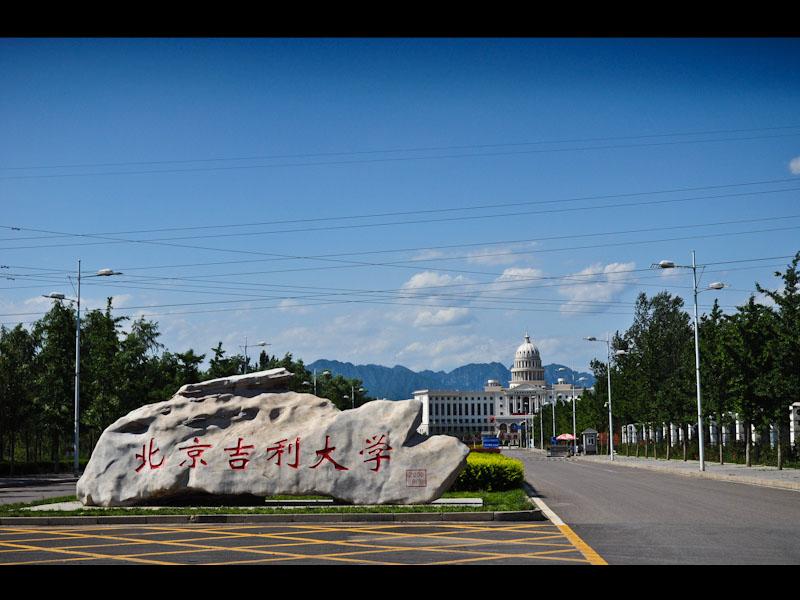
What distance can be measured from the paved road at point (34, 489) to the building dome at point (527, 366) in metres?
147

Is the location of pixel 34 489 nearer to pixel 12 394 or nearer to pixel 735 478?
pixel 12 394

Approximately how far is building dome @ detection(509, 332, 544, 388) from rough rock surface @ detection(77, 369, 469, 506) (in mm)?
166552

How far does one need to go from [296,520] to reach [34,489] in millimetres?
19507

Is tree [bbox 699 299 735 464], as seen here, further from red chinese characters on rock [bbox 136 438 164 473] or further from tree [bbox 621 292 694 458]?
red chinese characters on rock [bbox 136 438 164 473]

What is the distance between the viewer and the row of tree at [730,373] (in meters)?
37.9

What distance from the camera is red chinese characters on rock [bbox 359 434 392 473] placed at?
67.7 ft

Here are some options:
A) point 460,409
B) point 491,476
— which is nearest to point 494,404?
point 460,409

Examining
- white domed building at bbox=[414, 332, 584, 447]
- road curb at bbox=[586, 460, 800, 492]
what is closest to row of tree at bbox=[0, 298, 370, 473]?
road curb at bbox=[586, 460, 800, 492]

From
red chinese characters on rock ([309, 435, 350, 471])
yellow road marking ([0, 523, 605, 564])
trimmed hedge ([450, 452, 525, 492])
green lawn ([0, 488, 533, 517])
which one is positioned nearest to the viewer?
yellow road marking ([0, 523, 605, 564])

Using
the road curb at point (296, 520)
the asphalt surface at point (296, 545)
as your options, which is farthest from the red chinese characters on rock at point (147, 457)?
the asphalt surface at point (296, 545)
